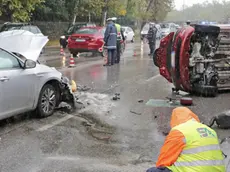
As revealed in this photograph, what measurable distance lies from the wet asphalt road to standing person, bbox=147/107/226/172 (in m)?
1.82

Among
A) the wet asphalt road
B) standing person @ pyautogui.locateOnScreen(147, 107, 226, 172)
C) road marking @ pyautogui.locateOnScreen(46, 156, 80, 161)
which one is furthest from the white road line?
standing person @ pyautogui.locateOnScreen(147, 107, 226, 172)

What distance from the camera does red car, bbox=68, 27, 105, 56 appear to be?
65.3 feet

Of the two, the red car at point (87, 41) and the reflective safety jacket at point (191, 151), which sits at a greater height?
the reflective safety jacket at point (191, 151)

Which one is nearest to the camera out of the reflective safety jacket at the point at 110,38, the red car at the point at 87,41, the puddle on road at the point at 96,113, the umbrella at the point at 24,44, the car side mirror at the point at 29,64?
the puddle on road at the point at 96,113

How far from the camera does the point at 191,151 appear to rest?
10.8 feet

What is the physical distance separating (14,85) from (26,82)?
1.03 feet

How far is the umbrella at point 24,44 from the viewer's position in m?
8.10

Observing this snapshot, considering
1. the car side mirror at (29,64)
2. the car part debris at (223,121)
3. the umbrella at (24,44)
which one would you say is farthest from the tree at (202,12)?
the car side mirror at (29,64)

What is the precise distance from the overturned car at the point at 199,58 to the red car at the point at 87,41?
1025cm

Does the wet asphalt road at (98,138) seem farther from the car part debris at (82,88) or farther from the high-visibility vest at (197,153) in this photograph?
the high-visibility vest at (197,153)

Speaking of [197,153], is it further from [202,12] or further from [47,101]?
[202,12]

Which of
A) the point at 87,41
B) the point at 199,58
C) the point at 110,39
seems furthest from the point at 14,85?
the point at 87,41

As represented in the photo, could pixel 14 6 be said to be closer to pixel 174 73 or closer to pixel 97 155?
pixel 174 73

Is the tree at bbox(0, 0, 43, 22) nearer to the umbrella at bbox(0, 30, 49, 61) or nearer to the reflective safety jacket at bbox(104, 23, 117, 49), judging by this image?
the reflective safety jacket at bbox(104, 23, 117, 49)
